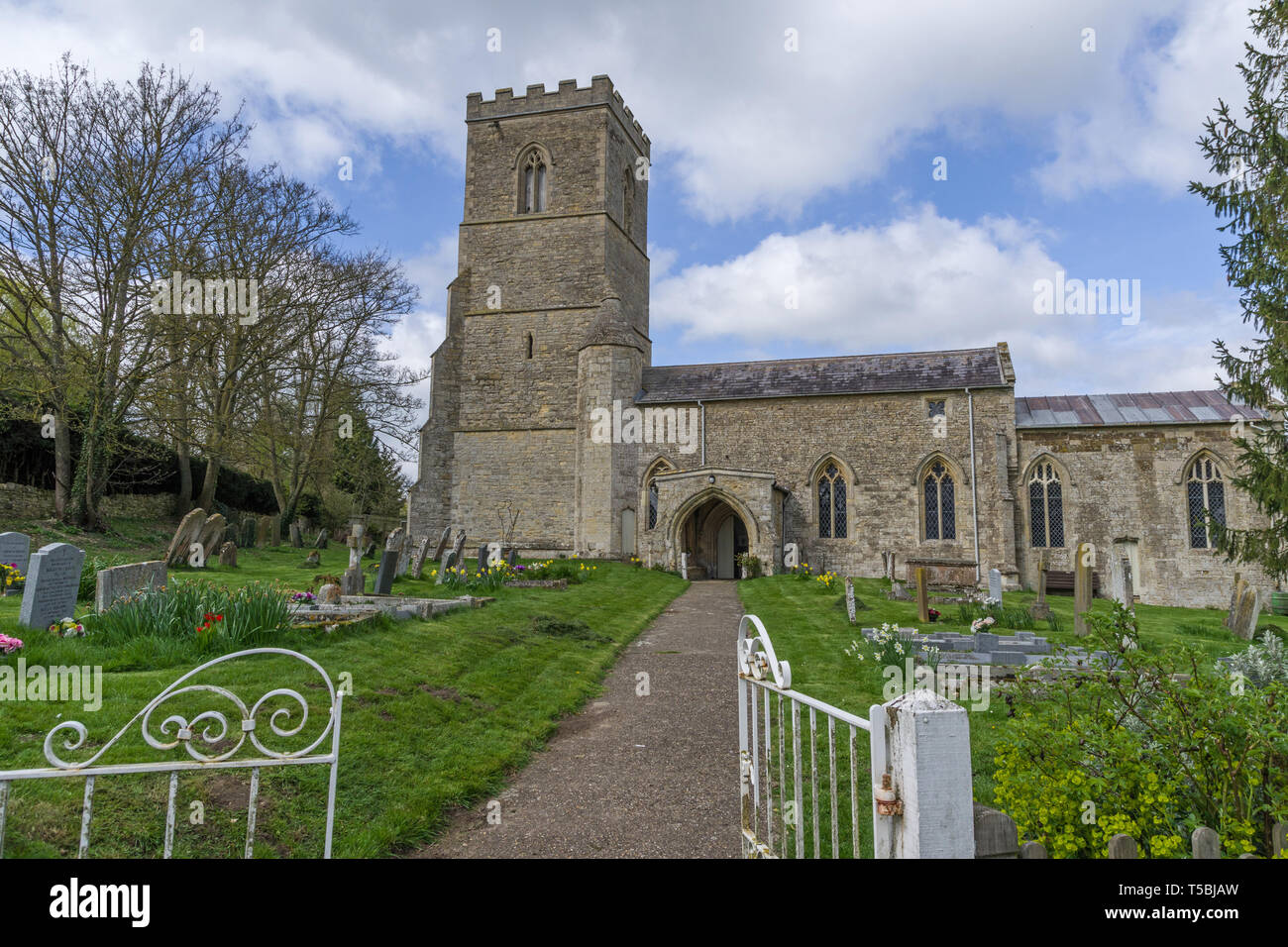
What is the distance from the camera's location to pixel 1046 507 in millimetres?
21203

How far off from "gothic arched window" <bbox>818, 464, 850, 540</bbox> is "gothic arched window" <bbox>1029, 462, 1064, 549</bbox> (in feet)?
16.9

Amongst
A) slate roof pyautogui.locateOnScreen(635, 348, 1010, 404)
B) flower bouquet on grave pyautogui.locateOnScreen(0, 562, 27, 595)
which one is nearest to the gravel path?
flower bouquet on grave pyautogui.locateOnScreen(0, 562, 27, 595)

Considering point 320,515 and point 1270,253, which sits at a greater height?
point 1270,253

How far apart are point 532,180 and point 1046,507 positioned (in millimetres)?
19988

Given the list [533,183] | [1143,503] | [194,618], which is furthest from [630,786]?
[533,183]

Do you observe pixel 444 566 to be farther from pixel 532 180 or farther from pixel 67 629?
pixel 532 180

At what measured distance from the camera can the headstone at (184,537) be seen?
13383mm

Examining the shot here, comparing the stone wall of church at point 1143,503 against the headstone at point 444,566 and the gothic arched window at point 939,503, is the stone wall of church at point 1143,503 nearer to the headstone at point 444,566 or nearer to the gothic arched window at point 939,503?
the gothic arched window at point 939,503

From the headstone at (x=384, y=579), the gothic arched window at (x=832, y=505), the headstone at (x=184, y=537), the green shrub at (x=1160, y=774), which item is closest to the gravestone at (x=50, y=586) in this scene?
the headstone at (x=384, y=579)

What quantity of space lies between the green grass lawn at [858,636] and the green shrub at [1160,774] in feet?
1.00

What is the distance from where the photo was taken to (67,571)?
7.28 metres
